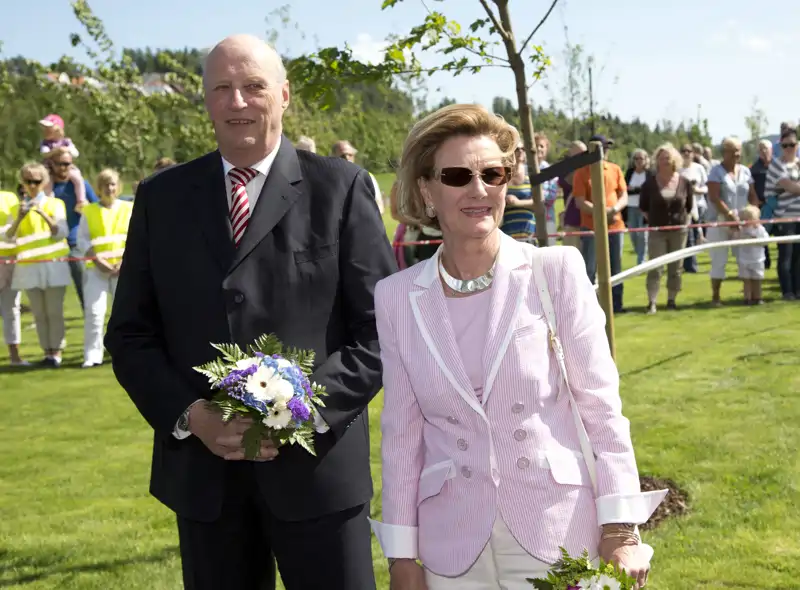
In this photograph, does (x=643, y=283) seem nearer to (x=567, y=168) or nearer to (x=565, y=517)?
(x=567, y=168)

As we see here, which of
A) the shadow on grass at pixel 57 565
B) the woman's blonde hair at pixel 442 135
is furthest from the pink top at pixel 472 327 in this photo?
the shadow on grass at pixel 57 565

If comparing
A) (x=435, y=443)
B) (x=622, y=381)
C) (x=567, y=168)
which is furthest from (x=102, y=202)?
(x=435, y=443)

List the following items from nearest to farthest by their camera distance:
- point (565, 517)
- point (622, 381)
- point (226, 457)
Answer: point (565, 517)
point (226, 457)
point (622, 381)

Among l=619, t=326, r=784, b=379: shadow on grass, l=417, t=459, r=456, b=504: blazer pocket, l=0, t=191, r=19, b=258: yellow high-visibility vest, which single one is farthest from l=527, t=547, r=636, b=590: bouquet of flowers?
l=0, t=191, r=19, b=258: yellow high-visibility vest

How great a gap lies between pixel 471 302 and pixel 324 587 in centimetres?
104

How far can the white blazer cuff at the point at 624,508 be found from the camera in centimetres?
256

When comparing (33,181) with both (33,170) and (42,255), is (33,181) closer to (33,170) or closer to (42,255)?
(33,170)

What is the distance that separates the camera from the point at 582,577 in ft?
7.65

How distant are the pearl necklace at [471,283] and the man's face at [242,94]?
0.79 m

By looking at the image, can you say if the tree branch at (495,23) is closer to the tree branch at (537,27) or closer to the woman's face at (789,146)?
the tree branch at (537,27)

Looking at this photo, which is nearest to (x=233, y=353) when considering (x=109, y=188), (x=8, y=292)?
(x=109, y=188)

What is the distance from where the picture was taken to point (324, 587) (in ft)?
10.1

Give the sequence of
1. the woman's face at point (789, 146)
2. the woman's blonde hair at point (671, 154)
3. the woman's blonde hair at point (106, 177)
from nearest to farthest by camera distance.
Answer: the woman's blonde hair at point (106, 177) → the woman's blonde hair at point (671, 154) → the woman's face at point (789, 146)

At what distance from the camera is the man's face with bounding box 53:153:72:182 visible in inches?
534
